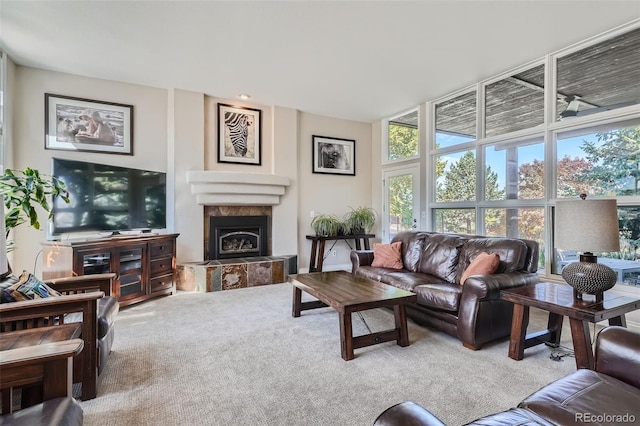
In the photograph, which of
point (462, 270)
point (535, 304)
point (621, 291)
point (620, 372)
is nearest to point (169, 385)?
point (620, 372)

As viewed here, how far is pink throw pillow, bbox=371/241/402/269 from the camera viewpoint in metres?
3.80

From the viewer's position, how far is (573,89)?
350 cm

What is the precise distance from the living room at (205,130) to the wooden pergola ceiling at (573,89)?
21 cm

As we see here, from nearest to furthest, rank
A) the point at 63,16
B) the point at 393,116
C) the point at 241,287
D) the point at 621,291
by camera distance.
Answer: the point at 63,16 < the point at 621,291 < the point at 241,287 < the point at 393,116

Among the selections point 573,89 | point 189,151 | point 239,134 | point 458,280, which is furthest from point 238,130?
point 573,89

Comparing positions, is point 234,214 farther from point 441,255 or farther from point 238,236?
point 441,255

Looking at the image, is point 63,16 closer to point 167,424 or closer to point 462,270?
point 167,424

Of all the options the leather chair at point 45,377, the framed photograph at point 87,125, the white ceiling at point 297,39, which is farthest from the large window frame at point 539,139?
the framed photograph at point 87,125

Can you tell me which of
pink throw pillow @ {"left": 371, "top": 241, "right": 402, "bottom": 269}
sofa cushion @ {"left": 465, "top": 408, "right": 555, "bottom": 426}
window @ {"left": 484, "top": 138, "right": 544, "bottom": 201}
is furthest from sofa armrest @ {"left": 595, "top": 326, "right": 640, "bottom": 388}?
window @ {"left": 484, "top": 138, "right": 544, "bottom": 201}

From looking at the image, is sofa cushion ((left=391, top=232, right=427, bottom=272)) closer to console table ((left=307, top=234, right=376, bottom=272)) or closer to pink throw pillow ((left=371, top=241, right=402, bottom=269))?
pink throw pillow ((left=371, top=241, right=402, bottom=269))

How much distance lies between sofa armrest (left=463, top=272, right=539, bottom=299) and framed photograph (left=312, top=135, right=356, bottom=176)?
12.7ft

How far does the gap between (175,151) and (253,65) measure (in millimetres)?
1785

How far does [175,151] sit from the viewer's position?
460cm

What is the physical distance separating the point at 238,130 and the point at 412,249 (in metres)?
3.40
